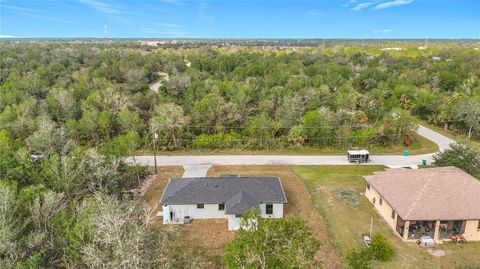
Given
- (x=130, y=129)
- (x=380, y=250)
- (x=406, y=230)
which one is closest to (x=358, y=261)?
(x=380, y=250)

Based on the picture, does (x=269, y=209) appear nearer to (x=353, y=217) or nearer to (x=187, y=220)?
(x=187, y=220)

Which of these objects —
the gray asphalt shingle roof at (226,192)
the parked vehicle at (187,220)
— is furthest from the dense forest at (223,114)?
the parked vehicle at (187,220)

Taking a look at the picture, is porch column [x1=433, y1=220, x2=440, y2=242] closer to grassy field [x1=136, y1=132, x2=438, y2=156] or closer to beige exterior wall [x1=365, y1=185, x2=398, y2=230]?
beige exterior wall [x1=365, y1=185, x2=398, y2=230]

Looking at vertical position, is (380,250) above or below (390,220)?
above

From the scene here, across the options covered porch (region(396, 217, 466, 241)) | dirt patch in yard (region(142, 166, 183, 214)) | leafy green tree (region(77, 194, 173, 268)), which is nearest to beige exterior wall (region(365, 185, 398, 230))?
covered porch (region(396, 217, 466, 241))

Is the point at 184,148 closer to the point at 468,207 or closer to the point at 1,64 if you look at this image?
the point at 468,207

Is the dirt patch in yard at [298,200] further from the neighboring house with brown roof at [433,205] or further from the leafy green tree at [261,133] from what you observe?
the leafy green tree at [261,133]

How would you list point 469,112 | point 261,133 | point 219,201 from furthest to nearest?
point 469,112 < point 261,133 < point 219,201
